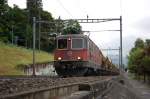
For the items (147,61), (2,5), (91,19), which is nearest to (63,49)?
(91,19)

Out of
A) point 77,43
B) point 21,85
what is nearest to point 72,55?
point 77,43

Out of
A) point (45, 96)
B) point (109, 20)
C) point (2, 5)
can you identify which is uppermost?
point (2, 5)

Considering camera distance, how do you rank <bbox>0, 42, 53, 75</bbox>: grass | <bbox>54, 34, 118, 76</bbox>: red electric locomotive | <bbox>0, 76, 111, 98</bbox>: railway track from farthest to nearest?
<bbox>0, 42, 53, 75</bbox>: grass < <bbox>54, 34, 118, 76</bbox>: red electric locomotive < <bbox>0, 76, 111, 98</bbox>: railway track

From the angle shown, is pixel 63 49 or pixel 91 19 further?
pixel 91 19

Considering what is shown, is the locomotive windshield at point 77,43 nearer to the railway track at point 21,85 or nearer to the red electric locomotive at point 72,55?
the red electric locomotive at point 72,55

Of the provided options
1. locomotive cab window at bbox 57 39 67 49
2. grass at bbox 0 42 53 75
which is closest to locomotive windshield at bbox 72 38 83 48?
locomotive cab window at bbox 57 39 67 49

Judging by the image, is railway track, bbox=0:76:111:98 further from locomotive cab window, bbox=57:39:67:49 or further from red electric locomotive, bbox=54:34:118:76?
locomotive cab window, bbox=57:39:67:49

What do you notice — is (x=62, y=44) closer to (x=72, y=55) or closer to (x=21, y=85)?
(x=72, y=55)

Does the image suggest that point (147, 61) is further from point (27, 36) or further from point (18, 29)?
point (18, 29)

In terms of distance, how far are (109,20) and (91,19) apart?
2.34 metres

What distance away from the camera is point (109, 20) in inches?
1975

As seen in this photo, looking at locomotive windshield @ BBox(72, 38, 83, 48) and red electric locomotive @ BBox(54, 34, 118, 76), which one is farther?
locomotive windshield @ BBox(72, 38, 83, 48)

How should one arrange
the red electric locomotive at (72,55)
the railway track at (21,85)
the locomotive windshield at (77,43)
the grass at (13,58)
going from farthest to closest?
1. the grass at (13,58)
2. the locomotive windshield at (77,43)
3. the red electric locomotive at (72,55)
4. the railway track at (21,85)

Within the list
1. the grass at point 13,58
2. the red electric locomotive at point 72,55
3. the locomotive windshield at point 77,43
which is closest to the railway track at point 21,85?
the red electric locomotive at point 72,55
